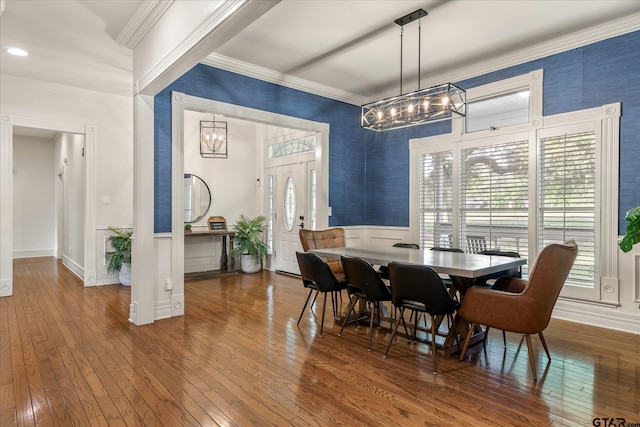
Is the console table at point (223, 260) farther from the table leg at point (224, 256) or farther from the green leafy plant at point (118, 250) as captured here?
the green leafy plant at point (118, 250)

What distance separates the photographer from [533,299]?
257cm

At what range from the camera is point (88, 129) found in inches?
222

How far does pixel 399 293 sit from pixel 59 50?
4.66m

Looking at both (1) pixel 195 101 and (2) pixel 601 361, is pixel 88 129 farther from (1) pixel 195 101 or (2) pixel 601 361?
(2) pixel 601 361

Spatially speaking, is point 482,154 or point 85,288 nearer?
point 482,154

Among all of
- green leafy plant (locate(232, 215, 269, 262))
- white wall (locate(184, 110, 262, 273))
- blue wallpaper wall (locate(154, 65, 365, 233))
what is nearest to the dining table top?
blue wallpaper wall (locate(154, 65, 365, 233))

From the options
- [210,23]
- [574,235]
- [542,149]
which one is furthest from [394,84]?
[210,23]

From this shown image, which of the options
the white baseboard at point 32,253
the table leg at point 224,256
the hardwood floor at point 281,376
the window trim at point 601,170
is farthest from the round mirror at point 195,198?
the window trim at point 601,170

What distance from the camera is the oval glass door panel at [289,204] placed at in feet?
22.0

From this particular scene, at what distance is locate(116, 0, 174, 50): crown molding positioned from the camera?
3.11 metres

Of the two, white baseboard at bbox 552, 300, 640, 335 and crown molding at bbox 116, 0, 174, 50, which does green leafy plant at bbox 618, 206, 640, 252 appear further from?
crown molding at bbox 116, 0, 174, 50

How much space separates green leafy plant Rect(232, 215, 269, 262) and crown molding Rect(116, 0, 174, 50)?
367 centimetres

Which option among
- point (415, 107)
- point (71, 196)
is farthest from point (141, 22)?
point (71, 196)

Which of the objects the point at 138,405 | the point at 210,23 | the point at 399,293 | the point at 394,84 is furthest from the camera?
the point at 394,84
